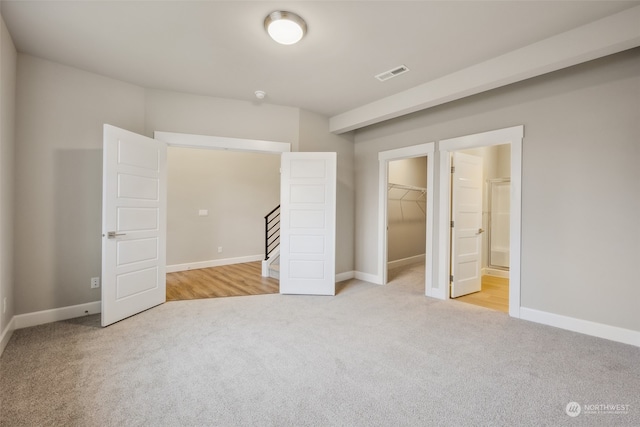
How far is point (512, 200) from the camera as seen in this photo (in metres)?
3.30

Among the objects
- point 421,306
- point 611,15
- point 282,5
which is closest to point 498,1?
point 611,15

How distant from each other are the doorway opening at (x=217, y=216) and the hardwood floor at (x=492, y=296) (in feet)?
9.59

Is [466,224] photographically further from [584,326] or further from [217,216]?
[217,216]

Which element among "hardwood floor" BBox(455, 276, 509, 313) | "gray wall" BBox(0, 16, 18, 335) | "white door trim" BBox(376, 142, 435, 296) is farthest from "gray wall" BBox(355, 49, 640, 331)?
"gray wall" BBox(0, 16, 18, 335)

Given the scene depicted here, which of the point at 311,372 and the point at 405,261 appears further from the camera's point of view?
the point at 405,261

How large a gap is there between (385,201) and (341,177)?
2.86 feet

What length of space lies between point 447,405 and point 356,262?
11.2 feet

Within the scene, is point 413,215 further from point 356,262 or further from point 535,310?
point 535,310

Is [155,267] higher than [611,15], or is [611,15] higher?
[611,15]

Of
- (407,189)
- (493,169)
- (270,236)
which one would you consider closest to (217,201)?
(270,236)

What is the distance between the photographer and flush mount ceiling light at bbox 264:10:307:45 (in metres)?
2.32

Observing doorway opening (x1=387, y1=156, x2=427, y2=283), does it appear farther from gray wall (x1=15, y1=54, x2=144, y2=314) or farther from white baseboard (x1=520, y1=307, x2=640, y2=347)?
gray wall (x1=15, y1=54, x2=144, y2=314)

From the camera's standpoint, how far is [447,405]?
5.93ft

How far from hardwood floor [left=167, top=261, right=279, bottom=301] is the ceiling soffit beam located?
323 centimetres
